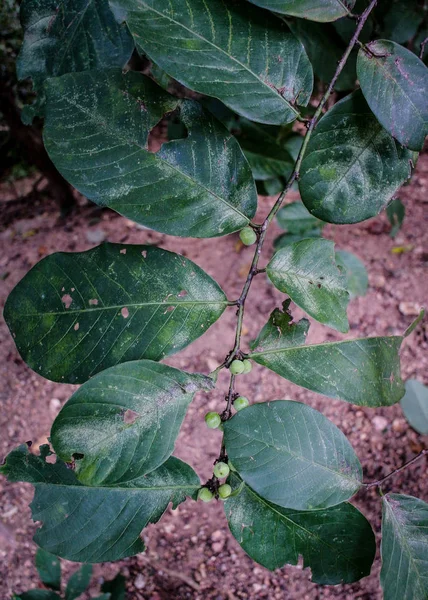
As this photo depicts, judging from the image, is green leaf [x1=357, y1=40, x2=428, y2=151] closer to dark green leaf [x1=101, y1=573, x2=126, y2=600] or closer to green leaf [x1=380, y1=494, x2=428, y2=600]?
green leaf [x1=380, y1=494, x2=428, y2=600]

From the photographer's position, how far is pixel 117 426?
706 millimetres

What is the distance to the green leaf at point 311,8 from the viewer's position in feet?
2.47

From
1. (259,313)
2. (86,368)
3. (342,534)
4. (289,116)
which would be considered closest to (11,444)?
(259,313)

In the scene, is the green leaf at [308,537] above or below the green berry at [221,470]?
below

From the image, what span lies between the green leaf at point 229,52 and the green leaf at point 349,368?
0.38m

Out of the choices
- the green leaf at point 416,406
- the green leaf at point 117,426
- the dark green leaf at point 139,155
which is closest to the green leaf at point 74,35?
the dark green leaf at point 139,155

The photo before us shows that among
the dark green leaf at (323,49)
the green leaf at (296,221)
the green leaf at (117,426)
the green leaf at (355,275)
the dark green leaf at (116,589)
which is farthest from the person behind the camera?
the green leaf at (355,275)

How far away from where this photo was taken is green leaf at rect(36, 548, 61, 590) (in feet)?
4.31

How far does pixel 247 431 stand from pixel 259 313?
140 cm

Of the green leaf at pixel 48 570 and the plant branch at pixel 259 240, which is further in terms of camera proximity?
the green leaf at pixel 48 570

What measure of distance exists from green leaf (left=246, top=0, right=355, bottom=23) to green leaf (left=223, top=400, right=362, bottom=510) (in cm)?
59

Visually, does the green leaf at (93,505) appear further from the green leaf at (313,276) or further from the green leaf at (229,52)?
the green leaf at (229,52)

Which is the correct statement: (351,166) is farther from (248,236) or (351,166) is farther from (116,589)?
(116,589)

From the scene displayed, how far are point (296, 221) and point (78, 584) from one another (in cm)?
119
